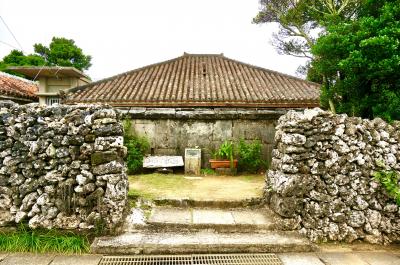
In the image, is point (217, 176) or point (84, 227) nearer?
point (84, 227)

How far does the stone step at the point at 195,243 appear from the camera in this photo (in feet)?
14.5

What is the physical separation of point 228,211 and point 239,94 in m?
6.06

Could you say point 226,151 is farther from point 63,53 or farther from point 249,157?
point 63,53

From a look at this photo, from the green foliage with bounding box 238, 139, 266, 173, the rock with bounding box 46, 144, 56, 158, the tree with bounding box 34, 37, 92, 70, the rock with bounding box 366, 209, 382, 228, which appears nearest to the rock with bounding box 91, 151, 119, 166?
the rock with bounding box 46, 144, 56, 158

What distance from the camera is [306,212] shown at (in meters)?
5.01

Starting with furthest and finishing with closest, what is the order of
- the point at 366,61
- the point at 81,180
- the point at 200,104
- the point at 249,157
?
the point at 200,104 → the point at 249,157 → the point at 366,61 → the point at 81,180

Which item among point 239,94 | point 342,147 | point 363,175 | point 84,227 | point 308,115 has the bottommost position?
point 84,227

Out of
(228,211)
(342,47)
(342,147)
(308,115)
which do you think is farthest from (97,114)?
(342,47)

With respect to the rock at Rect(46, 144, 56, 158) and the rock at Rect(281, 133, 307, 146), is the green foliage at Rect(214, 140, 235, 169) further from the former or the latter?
the rock at Rect(46, 144, 56, 158)

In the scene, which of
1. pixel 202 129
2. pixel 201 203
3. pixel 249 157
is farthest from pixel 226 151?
pixel 201 203

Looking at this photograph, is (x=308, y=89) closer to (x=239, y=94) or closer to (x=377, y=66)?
(x=239, y=94)

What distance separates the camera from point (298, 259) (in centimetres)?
436

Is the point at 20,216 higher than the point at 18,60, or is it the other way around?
the point at 18,60

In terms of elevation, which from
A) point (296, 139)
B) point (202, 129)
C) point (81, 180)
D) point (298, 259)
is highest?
point (202, 129)
